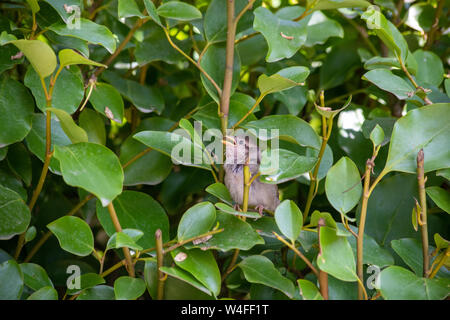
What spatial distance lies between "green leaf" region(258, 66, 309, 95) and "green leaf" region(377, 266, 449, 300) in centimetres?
28

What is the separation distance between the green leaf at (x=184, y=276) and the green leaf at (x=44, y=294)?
166 millimetres

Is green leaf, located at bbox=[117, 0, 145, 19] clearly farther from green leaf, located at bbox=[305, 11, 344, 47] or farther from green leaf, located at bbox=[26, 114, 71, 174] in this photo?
green leaf, located at bbox=[305, 11, 344, 47]

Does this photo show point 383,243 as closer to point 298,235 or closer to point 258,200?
point 298,235

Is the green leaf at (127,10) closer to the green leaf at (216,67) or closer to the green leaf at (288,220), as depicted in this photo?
the green leaf at (216,67)

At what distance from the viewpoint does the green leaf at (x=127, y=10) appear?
74cm

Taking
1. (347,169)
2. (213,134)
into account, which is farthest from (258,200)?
(347,169)

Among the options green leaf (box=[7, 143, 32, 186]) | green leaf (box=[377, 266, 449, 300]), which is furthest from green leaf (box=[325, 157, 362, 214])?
green leaf (box=[7, 143, 32, 186])

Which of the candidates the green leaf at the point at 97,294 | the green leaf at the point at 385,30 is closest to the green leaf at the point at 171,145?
the green leaf at the point at 97,294

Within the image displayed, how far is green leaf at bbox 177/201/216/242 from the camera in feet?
2.22

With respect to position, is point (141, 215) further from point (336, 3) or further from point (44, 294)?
point (336, 3)

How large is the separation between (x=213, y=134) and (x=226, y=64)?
0.38ft
